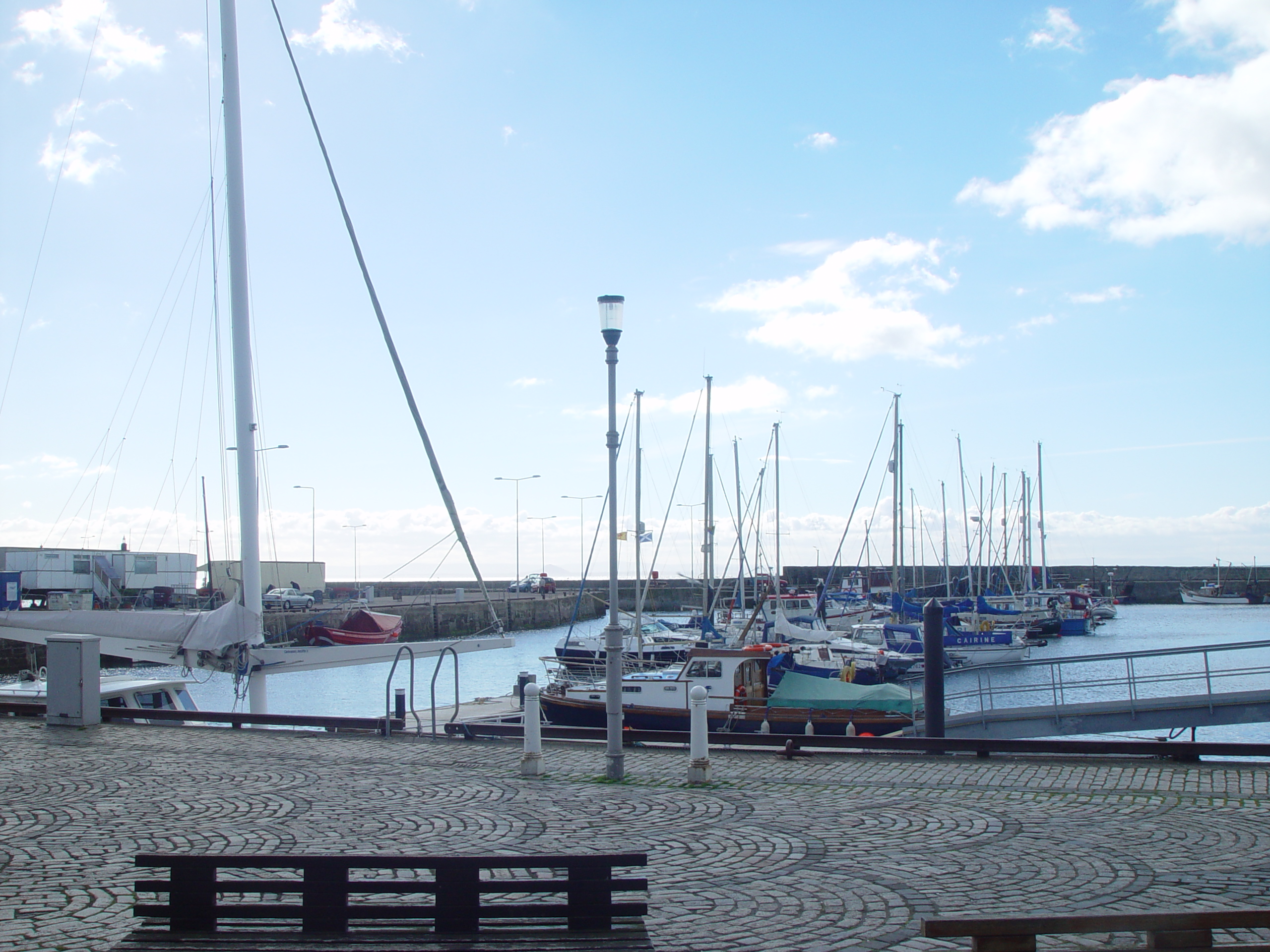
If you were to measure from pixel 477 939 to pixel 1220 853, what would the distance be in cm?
613

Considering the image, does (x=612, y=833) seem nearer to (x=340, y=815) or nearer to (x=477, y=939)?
(x=340, y=815)

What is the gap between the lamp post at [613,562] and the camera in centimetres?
1205

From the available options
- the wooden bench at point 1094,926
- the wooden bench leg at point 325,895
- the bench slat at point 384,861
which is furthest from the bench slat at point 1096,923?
the wooden bench leg at point 325,895

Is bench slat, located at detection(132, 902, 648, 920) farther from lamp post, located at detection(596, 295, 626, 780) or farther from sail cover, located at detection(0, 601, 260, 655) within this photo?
sail cover, located at detection(0, 601, 260, 655)

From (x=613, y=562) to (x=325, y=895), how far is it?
7.27 m

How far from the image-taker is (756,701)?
2483 centimetres

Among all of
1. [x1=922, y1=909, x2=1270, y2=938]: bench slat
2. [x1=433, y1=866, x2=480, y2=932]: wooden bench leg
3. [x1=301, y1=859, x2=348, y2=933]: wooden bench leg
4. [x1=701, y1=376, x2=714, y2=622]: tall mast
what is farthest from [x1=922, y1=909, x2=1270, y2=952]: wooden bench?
[x1=701, y1=376, x2=714, y2=622]: tall mast

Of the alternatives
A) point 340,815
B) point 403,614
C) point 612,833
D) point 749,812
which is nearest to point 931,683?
point 749,812

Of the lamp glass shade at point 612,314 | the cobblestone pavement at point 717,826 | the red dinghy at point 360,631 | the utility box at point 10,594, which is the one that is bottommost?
the red dinghy at point 360,631

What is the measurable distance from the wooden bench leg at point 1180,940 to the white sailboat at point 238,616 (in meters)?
12.8

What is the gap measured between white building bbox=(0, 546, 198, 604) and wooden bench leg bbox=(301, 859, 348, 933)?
158 ft

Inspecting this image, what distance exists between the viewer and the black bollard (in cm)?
1571

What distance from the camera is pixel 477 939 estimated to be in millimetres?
5277

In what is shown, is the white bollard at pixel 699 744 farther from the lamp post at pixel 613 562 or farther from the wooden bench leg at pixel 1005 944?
the wooden bench leg at pixel 1005 944
